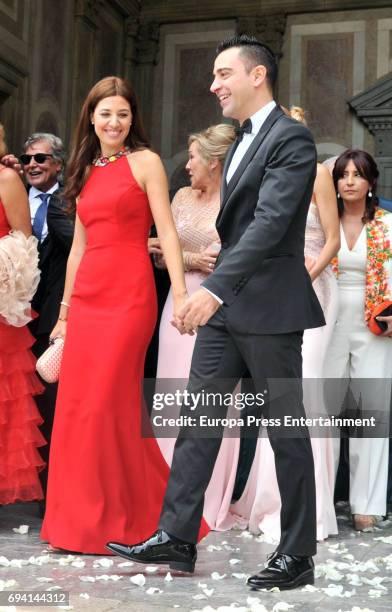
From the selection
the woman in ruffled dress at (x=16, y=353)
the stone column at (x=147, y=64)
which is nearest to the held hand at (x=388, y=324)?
the woman in ruffled dress at (x=16, y=353)

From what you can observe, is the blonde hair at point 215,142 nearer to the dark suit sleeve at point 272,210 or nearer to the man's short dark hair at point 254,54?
the man's short dark hair at point 254,54

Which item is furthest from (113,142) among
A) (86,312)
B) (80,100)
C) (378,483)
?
(80,100)

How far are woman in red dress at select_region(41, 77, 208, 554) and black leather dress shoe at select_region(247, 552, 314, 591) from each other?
2.79 feet

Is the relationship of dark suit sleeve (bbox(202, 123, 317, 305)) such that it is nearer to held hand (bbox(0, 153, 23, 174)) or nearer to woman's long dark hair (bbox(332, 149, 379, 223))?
held hand (bbox(0, 153, 23, 174))

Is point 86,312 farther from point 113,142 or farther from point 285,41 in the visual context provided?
point 285,41

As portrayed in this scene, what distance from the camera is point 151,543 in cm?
310

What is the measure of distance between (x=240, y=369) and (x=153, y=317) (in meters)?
0.87

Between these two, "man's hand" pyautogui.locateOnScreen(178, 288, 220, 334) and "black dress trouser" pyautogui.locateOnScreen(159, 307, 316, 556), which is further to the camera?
"black dress trouser" pyautogui.locateOnScreen(159, 307, 316, 556)

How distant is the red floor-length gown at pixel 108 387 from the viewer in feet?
12.3

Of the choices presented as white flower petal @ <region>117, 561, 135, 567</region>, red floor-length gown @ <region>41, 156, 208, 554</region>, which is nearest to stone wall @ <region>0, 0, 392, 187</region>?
red floor-length gown @ <region>41, 156, 208, 554</region>

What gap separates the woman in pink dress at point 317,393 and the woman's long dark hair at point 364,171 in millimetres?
386

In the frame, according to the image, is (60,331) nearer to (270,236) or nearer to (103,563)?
(103,563)

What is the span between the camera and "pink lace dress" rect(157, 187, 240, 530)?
4520mm

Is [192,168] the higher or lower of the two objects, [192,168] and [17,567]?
the higher
